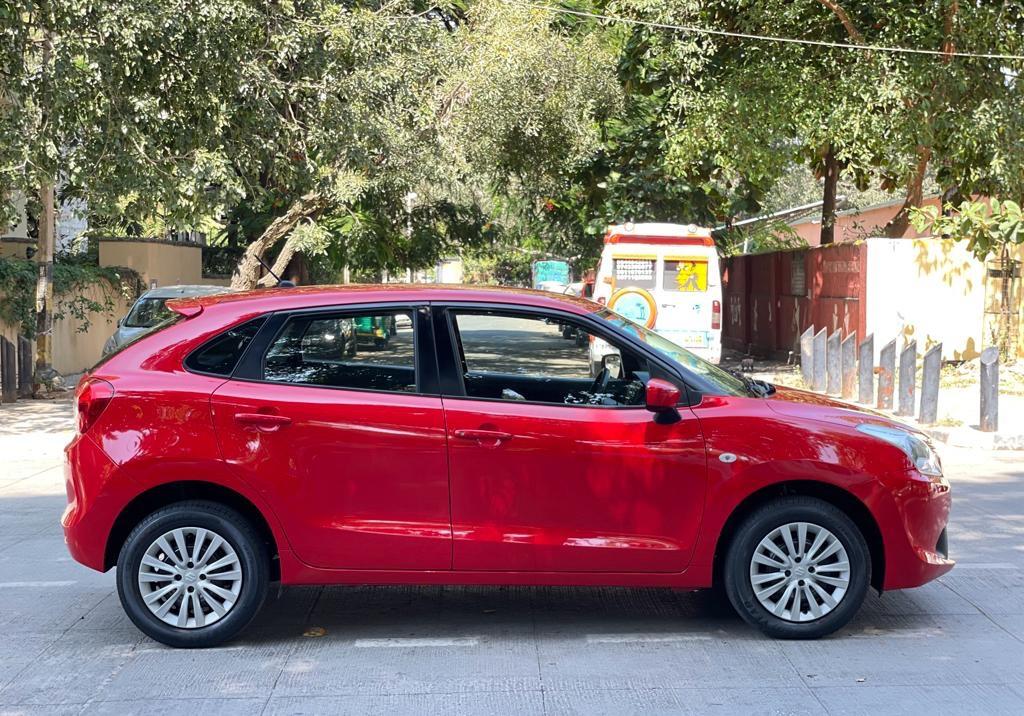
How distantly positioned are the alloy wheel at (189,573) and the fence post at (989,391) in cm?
982

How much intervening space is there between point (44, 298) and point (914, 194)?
52.4ft

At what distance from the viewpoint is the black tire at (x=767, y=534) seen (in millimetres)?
5715

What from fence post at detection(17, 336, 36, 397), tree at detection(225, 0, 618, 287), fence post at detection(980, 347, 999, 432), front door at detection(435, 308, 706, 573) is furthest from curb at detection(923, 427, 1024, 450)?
fence post at detection(17, 336, 36, 397)

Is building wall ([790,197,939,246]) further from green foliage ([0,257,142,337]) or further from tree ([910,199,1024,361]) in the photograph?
green foliage ([0,257,142,337])

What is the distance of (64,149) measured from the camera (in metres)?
16.0

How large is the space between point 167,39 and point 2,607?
9409 mm

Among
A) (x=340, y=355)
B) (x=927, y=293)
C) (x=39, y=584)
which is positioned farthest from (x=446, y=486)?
(x=927, y=293)

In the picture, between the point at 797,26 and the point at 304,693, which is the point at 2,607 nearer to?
the point at 304,693

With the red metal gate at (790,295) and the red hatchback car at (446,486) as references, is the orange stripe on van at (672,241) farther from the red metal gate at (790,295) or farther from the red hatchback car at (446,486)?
the red hatchback car at (446,486)

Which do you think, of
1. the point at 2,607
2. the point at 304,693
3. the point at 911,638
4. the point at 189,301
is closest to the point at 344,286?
the point at 189,301

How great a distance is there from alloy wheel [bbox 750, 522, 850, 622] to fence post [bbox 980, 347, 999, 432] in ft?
26.5

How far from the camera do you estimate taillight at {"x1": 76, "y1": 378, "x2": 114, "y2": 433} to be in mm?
5727

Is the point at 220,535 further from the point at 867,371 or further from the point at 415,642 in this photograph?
the point at 867,371

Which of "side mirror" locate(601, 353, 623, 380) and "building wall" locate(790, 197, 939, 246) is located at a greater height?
"building wall" locate(790, 197, 939, 246)
